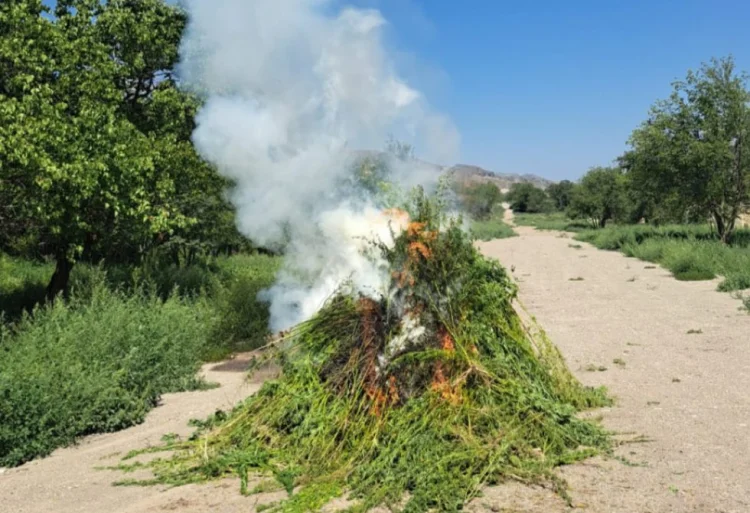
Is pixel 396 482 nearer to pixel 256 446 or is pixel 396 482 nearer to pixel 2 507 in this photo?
pixel 256 446

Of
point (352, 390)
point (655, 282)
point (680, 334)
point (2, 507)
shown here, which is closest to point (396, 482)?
point (352, 390)

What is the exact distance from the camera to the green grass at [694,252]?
19.6m

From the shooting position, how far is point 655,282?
20625mm

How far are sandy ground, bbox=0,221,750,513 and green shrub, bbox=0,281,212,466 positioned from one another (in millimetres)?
241

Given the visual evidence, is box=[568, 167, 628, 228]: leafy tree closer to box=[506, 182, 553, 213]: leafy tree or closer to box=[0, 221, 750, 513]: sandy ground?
box=[0, 221, 750, 513]: sandy ground

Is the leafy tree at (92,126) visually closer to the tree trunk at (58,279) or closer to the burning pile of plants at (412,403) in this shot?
the tree trunk at (58,279)

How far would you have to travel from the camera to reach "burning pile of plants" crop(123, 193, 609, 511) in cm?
582

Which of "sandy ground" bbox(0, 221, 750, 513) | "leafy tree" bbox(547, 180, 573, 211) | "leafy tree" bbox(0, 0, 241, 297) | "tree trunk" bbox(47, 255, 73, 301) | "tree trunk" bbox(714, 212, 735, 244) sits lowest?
"sandy ground" bbox(0, 221, 750, 513)

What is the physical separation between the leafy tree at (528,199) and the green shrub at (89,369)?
106 meters

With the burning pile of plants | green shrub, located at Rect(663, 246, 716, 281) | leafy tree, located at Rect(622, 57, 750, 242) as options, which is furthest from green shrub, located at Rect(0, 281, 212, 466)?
leafy tree, located at Rect(622, 57, 750, 242)

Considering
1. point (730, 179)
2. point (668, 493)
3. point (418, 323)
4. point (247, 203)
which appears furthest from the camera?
point (730, 179)

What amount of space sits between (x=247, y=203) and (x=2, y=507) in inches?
215

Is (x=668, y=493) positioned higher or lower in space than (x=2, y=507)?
higher

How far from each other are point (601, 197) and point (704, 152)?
3208 centimetres
